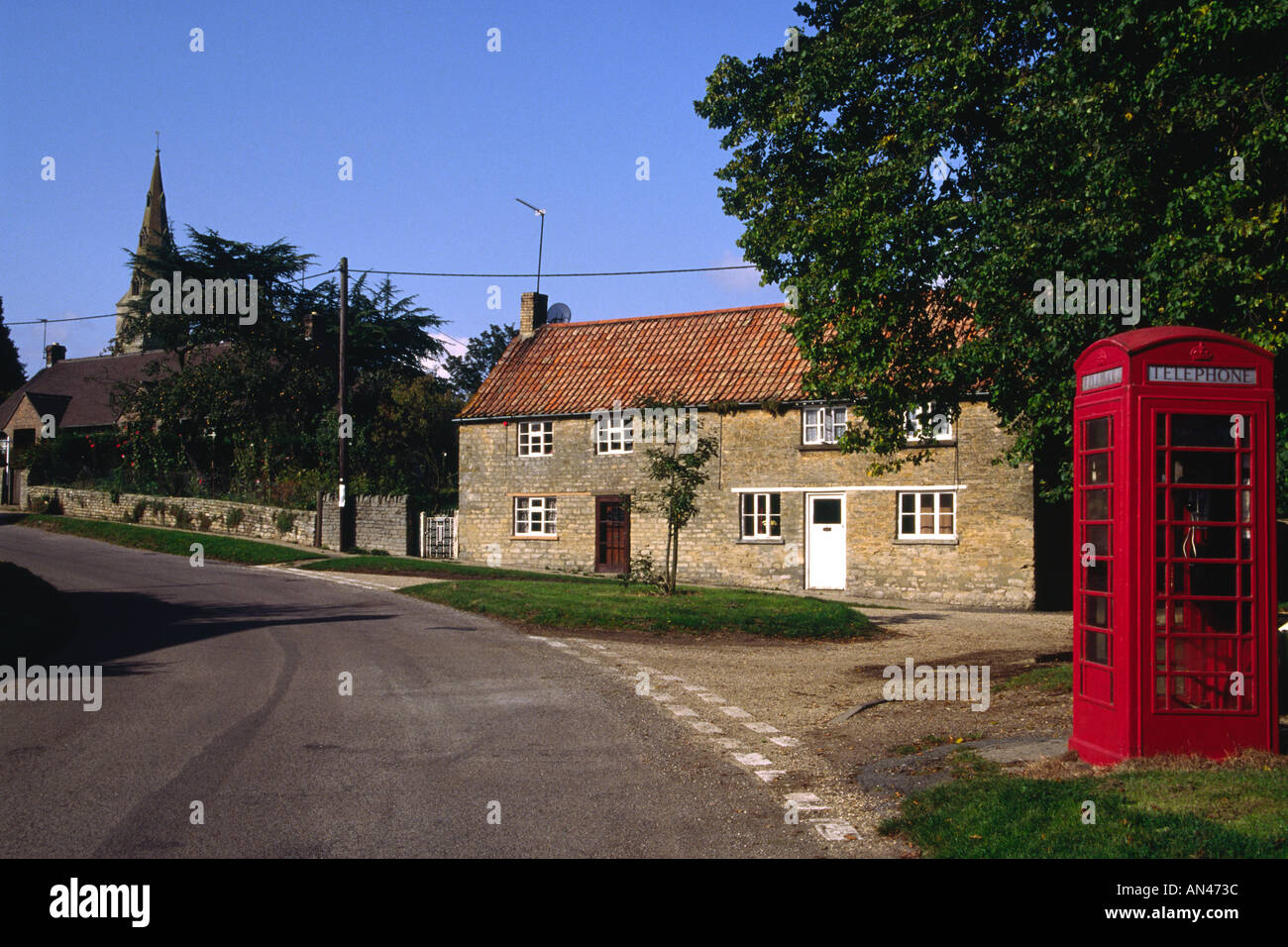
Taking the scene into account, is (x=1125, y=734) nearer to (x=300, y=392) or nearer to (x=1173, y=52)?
(x=1173, y=52)

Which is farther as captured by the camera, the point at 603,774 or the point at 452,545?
the point at 452,545

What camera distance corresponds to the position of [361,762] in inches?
336

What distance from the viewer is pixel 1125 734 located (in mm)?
7629

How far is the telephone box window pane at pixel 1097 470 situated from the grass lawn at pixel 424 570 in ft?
68.7

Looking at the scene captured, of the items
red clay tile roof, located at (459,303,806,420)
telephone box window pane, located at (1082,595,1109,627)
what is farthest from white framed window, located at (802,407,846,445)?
telephone box window pane, located at (1082,595,1109,627)

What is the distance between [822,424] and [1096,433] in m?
21.3

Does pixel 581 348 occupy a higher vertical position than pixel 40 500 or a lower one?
higher

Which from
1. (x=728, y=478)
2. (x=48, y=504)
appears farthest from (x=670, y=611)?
(x=48, y=504)

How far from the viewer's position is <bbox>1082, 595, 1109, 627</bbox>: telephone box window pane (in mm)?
8234

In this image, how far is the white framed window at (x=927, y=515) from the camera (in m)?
27.7

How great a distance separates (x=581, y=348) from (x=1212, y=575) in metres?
29.9

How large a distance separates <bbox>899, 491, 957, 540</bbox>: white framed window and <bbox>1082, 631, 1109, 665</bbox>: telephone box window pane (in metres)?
19.4

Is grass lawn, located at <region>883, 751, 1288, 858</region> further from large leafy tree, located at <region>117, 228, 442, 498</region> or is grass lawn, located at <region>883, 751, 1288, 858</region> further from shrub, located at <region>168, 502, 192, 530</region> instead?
shrub, located at <region>168, 502, 192, 530</region>
